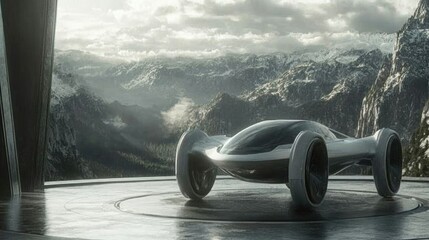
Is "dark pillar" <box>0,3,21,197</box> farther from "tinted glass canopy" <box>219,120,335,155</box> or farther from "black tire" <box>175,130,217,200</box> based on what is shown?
"tinted glass canopy" <box>219,120,335,155</box>

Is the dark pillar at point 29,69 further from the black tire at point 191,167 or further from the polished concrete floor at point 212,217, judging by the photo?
the black tire at point 191,167

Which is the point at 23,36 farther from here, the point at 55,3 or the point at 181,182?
the point at 181,182

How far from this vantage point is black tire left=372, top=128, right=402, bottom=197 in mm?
17656

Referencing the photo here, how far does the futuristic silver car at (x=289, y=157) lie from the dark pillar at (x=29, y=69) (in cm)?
658

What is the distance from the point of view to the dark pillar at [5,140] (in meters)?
19.3

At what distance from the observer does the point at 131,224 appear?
12.0 m

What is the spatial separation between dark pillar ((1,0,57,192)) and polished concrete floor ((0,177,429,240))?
2256mm

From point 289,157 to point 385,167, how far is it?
4224 millimetres

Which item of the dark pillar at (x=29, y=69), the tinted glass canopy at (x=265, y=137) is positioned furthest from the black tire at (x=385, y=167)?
the dark pillar at (x=29, y=69)

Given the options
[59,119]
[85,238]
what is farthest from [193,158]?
[59,119]

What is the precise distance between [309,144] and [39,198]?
849cm

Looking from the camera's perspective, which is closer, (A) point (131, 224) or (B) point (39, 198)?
(A) point (131, 224)

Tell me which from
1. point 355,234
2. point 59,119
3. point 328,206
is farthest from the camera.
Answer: point 59,119

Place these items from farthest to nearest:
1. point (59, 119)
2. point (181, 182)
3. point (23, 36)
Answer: point (59, 119), point (23, 36), point (181, 182)
